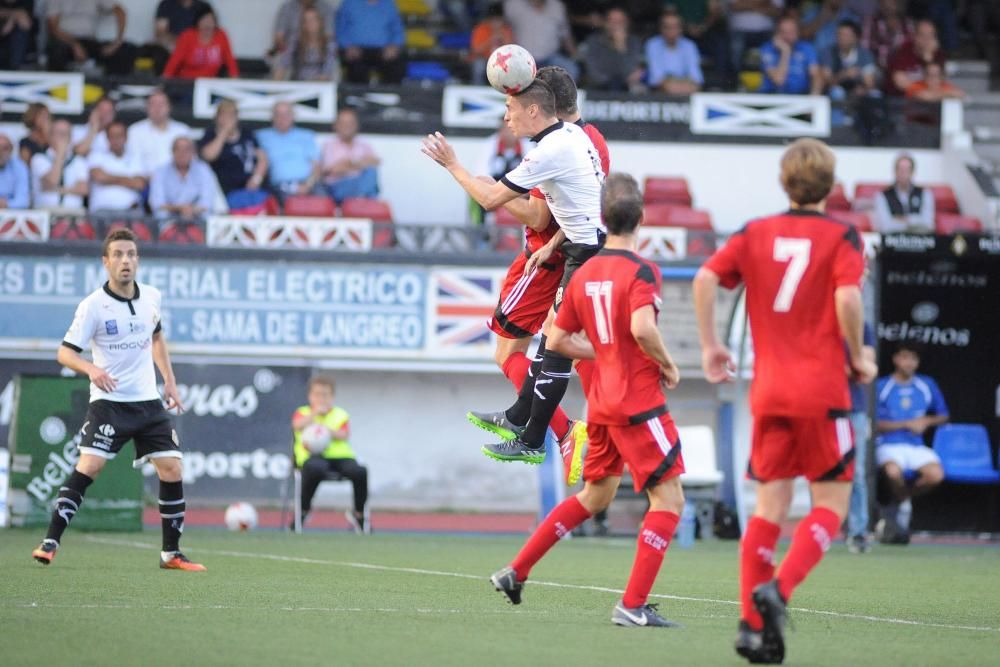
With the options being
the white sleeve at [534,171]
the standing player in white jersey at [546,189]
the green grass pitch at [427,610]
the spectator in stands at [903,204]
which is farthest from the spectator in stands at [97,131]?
the white sleeve at [534,171]

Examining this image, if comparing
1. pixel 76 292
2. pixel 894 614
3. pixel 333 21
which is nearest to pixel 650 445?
pixel 894 614

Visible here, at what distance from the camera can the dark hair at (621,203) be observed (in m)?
7.37

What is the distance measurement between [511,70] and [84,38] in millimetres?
13798

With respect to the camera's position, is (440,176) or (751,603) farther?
(440,176)

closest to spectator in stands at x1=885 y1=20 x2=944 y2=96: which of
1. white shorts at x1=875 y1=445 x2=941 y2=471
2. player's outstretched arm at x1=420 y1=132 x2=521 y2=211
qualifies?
white shorts at x1=875 y1=445 x2=941 y2=471

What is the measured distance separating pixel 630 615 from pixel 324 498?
10.9m

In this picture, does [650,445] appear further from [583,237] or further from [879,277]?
[879,277]

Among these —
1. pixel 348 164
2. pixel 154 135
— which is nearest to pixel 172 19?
pixel 154 135

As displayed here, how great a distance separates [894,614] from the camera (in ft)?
27.8

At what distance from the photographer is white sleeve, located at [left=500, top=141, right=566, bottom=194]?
28.2 ft

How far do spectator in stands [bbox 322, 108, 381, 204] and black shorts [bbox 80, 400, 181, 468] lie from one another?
8027 mm

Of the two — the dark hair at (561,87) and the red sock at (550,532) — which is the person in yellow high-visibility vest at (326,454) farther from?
the red sock at (550,532)

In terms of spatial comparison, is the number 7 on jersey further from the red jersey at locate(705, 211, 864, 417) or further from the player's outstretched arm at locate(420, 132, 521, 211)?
the player's outstretched arm at locate(420, 132, 521, 211)

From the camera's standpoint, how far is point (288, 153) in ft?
61.7
